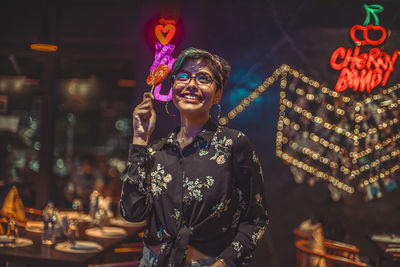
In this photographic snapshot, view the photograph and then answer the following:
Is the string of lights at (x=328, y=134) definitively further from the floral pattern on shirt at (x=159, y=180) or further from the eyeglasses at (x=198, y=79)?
the floral pattern on shirt at (x=159, y=180)

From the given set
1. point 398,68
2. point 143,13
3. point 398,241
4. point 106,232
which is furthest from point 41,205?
point 398,68

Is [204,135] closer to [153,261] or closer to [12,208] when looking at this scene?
[153,261]

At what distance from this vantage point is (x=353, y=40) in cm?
383

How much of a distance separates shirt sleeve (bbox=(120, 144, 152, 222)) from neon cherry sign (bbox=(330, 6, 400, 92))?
8.73ft

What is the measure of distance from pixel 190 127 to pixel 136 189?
1.23 feet

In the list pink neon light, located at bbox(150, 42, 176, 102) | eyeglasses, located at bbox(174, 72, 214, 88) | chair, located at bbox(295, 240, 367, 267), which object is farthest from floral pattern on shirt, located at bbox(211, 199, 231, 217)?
chair, located at bbox(295, 240, 367, 267)

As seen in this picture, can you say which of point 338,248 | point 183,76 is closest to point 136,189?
point 183,76

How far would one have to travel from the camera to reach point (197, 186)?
174cm

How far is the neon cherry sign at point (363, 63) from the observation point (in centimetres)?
378

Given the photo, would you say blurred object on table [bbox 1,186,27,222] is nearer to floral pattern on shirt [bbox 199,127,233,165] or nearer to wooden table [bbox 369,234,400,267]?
floral pattern on shirt [bbox 199,127,233,165]

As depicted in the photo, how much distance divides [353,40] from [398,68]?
0.52 m

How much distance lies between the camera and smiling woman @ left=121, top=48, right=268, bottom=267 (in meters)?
1.73

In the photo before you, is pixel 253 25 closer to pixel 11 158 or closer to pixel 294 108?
pixel 294 108

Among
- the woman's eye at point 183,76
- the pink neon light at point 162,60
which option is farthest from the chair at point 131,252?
the woman's eye at point 183,76
